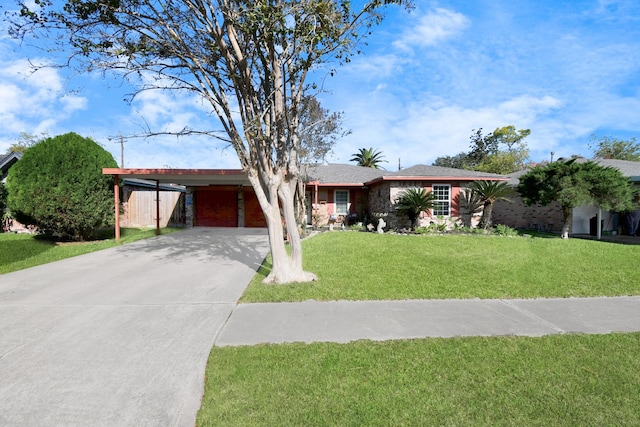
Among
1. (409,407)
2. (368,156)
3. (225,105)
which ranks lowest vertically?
(409,407)

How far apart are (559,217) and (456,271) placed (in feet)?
39.4

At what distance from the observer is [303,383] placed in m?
2.78

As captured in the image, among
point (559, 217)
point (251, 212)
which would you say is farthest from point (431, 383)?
point (251, 212)

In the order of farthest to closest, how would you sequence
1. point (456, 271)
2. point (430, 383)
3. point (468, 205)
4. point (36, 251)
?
point (468, 205) → point (36, 251) → point (456, 271) → point (430, 383)

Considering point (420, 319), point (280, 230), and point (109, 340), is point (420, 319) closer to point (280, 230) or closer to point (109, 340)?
point (280, 230)

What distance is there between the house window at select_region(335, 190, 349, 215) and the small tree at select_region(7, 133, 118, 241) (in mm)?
11280

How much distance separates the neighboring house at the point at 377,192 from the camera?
15406 millimetres

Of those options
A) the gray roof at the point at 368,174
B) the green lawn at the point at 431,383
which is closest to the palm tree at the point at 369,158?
the gray roof at the point at 368,174

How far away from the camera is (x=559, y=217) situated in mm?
15594

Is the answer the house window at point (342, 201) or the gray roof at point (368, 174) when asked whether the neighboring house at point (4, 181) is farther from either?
the house window at point (342, 201)

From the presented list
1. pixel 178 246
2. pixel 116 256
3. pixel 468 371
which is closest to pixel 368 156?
pixel 178 246

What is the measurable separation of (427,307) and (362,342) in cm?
168

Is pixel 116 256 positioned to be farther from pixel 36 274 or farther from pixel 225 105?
pixel 225 105

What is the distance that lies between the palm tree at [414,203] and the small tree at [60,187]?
11.7 m
